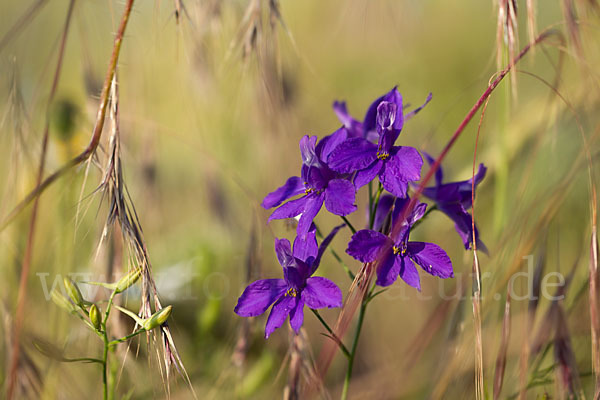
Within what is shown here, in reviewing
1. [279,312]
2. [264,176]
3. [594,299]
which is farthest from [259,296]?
[264,176]

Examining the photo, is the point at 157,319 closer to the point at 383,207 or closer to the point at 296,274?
the point at 296,274

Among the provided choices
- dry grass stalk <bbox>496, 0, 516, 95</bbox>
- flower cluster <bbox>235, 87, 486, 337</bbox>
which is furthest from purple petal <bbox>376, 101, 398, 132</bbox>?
dry grass stalk <bbox>496, 0, 516, 95</bbox>

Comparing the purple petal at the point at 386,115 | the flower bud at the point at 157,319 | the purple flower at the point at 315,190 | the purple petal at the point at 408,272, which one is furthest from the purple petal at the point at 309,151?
the flower bud at the point at 157,319

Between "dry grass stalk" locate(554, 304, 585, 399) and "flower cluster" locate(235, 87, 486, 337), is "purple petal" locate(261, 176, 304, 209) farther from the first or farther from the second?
"dry grass stalk" locate(554, 304, 585, 399)

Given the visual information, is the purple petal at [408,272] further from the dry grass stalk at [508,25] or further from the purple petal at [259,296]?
the dry grass stalk at [508,25]

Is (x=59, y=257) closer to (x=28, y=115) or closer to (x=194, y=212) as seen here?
(x=28, y=115)

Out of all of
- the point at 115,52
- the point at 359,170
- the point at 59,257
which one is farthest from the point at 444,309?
the point at 59,257
